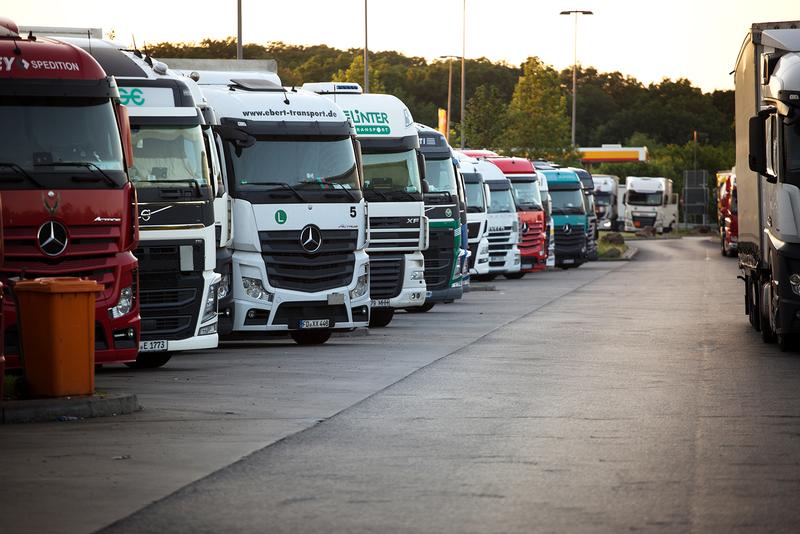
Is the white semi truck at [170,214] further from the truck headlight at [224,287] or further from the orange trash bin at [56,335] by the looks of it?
the orange trash bin at [56,335]

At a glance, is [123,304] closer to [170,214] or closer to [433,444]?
[170,214]

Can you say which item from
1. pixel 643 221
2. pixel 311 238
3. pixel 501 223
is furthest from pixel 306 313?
pixel 643 221

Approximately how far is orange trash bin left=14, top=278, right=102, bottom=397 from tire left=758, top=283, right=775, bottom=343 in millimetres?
9677

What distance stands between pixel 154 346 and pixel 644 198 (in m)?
88.0

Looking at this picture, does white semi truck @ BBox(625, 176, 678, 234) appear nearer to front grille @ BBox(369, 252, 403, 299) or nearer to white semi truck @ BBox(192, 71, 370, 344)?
front grille @ BBox(369, 252, 403, 299)

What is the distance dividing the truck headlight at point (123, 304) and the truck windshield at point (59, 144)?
1.07m

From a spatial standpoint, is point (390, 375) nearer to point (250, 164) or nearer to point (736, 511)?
point (250, 164)

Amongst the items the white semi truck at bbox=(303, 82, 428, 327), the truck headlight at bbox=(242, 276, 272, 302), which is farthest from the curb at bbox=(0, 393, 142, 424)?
the white semi truck at bbox=(303, 82, 428, 327)

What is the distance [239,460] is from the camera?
11.1 meters

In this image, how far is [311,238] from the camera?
21266 mm

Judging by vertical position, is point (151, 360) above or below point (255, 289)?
below

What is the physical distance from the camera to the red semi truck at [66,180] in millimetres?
15562

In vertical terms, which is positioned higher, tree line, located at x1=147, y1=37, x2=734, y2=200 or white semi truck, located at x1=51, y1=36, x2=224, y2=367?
tree line, located at x1=147, y1=37, x2=734, y2=200

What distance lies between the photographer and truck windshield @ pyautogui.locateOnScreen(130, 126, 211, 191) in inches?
725
